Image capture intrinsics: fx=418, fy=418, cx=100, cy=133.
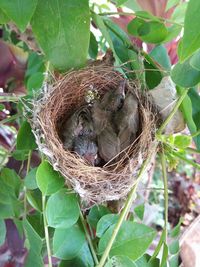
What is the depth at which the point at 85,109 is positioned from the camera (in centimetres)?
57

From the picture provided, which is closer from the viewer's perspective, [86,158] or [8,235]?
[86,158]

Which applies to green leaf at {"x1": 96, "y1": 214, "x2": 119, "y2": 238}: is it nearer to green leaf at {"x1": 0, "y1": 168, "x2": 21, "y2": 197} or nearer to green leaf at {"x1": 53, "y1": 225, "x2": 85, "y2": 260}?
green leaf at {"x1": 53, "y1": 225, "x2": 85, "y2": 260}

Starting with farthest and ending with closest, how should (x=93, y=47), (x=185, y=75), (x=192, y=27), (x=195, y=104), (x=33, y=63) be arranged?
(x=33, y=63), (x=93, y=47), (x=195, y=104), (x=185, y=75), (x=192, y=27)

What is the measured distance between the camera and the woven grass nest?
490 millimetres

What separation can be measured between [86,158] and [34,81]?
0.44 ft

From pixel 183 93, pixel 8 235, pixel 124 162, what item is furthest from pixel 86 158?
pixel 8 235

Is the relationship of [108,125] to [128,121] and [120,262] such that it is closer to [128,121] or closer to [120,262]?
[128,121]

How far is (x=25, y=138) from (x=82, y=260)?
158 millimetres

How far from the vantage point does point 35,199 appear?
1.76 ft

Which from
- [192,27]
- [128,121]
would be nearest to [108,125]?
[128,121]

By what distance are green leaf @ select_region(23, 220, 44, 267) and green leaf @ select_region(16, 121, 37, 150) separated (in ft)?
0.29

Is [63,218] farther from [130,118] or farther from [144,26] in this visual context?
[144,26]

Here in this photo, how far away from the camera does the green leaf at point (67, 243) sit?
46 centimetres

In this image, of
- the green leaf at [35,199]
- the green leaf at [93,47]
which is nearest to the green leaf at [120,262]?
the green leaf at [35,199]
